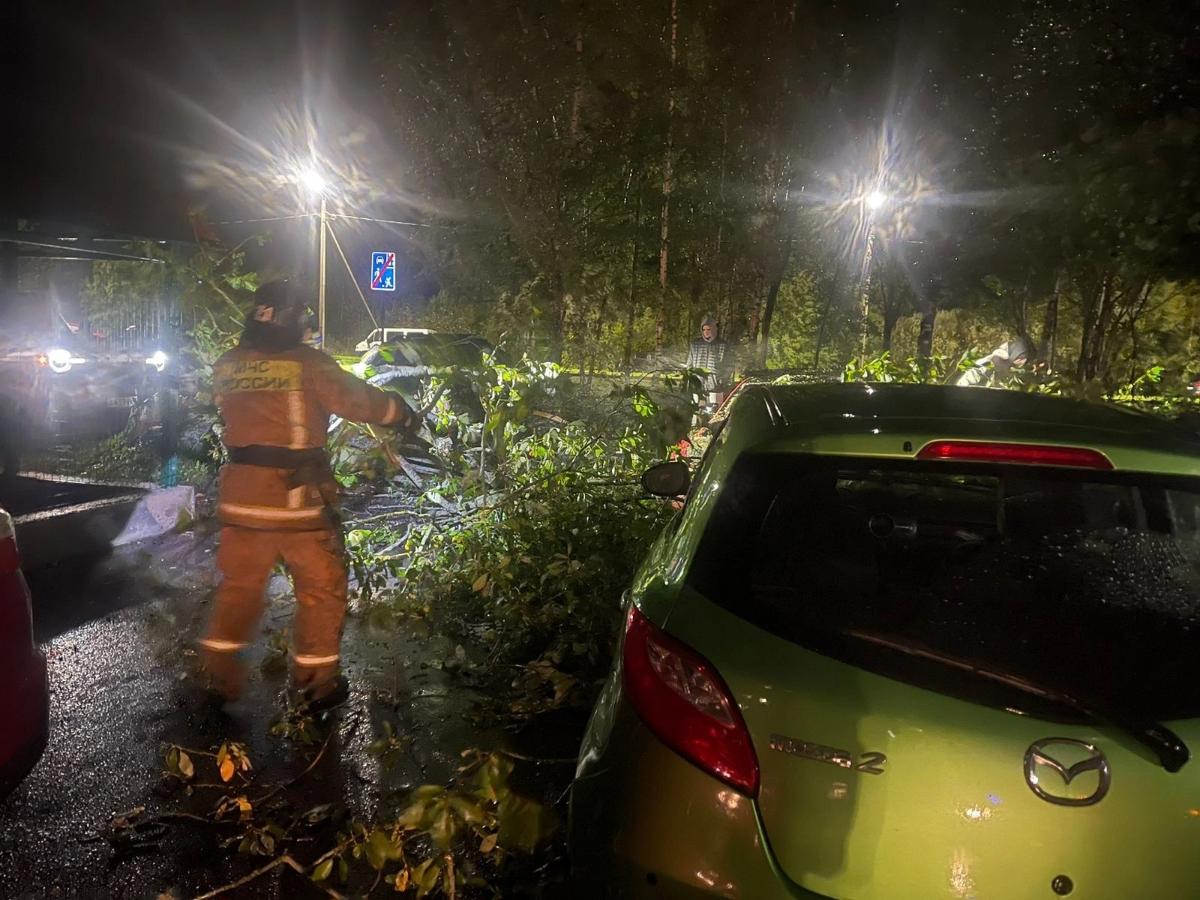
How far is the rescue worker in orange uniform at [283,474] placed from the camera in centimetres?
380

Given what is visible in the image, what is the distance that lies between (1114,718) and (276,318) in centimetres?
339

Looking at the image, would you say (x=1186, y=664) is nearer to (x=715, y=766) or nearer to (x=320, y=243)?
(x=715, y=766)

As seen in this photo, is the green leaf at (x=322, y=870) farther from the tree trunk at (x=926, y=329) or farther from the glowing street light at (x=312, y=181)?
the tree trunk at (x=926, y=329)

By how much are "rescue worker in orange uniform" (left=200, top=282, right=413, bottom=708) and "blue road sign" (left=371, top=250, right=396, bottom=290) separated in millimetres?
6342

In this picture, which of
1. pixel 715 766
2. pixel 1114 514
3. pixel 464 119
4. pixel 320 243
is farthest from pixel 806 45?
pixel 715 766

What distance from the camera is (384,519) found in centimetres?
645

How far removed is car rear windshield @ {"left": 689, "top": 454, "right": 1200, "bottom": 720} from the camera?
1743 mm

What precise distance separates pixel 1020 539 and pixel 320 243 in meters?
6.87

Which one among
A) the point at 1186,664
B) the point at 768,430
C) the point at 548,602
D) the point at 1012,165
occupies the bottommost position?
the point at 548,602

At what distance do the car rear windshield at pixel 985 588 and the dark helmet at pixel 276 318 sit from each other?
2466 millimetres

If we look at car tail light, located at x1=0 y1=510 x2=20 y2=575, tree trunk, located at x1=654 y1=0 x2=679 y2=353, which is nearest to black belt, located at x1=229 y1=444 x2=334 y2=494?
car tail light, located at x1=0 y1=510 x2=20 y2=575

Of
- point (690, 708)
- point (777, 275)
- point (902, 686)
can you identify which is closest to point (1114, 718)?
point (902, 686)

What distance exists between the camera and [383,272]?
10180 mm

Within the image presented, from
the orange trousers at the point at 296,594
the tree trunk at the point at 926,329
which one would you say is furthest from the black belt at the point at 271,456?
the tree trunk at the point at 926,329
